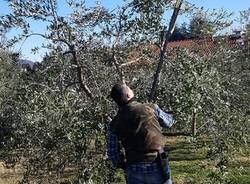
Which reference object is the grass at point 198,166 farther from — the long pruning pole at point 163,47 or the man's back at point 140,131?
the man's back at point 140,131

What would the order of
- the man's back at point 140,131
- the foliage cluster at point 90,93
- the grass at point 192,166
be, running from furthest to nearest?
the grass at point 192,166 < the foliage cluster at point 90,93 < the man's back at point 140,131

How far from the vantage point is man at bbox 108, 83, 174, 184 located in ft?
15.9

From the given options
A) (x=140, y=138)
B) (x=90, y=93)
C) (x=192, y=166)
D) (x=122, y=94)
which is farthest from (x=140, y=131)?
(x=192, y=166)

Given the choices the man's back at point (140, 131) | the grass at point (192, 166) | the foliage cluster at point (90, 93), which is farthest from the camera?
the grass at point (192, 166)

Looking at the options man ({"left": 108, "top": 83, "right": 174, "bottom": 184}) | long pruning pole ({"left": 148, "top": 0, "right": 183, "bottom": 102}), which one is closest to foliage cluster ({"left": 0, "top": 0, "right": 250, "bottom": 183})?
long pruning pole ({"left": 148, "top": 0, "right": 183, "bottom": 102})

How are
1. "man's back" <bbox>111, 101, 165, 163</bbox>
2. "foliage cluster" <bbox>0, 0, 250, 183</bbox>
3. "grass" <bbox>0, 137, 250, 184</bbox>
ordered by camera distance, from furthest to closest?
"grass" <bbox>0, 137, 250, 184</bbox> → "foliage cluster" <bbox>0, 0, 250, 183</bbox> → "man's back" <bbox>111, 101, 165, 163</bbox>

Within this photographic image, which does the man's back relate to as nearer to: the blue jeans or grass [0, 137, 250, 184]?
the blue jeans

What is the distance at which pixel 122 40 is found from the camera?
Result: 7.18 metres

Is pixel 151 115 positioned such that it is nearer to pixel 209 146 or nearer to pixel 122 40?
pixel 209 146

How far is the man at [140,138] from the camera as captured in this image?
484cm

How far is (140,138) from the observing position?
484 cm

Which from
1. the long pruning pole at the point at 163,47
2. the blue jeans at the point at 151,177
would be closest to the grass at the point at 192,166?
the long pruning pole at the point at 163,47

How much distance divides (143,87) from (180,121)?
2.99 feet

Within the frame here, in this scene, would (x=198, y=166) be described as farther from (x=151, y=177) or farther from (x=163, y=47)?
(x=151, y=177)
